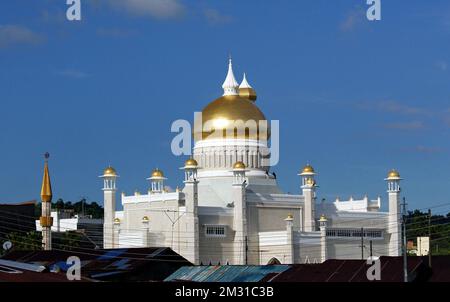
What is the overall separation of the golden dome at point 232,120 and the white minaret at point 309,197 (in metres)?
5.87

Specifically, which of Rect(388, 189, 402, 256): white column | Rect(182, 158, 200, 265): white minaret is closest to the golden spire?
Rect(182, 158, 200, 265): white minaret

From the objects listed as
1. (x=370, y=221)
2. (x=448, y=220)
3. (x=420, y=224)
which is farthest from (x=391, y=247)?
(x=448, y=220)

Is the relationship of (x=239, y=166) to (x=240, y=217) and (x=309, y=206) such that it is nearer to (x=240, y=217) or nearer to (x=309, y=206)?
(x=240, y=217)

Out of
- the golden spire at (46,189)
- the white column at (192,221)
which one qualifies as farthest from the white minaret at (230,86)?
the golden spire at (46,189)

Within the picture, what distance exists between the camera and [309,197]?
290 feet

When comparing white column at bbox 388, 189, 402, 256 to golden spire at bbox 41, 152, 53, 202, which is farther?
white column at bbox 388, 189, 402, 256

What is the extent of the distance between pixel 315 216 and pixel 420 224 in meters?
30.8

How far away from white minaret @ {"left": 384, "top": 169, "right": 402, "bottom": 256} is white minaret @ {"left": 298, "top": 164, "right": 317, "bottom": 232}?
6.53 m

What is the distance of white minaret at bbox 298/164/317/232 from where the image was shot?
87.9 metres

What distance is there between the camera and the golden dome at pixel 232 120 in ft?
299

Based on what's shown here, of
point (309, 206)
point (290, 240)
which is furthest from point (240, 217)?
point (309, 206)

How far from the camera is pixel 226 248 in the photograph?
273 ft

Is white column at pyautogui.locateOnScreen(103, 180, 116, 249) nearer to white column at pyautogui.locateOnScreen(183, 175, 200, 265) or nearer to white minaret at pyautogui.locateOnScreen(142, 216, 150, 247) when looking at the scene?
white minaret at pyautogui.locateOnScreen(142, 216, 150, 247)
